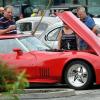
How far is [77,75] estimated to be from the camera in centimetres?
1182

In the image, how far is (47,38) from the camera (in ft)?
54.7

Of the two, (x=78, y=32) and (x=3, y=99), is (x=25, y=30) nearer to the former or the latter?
(x=78, y=32)

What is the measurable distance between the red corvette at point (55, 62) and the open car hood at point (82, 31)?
0.02 m

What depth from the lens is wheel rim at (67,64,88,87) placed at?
38.4 feet

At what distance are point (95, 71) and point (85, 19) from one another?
2.71 meters

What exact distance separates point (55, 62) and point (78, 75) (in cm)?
56

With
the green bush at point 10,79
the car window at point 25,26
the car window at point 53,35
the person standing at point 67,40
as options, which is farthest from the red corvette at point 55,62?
the car window at point 25,26

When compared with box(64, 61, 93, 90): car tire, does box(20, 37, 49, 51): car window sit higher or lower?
higher

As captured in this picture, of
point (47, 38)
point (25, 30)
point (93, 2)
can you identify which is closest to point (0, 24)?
point (47, 38)

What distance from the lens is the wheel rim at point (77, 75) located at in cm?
1170

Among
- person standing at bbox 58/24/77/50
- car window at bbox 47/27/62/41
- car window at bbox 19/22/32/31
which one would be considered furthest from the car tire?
car window at bbox 19/22/32/31

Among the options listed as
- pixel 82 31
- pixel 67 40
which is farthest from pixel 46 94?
pixel 67 40

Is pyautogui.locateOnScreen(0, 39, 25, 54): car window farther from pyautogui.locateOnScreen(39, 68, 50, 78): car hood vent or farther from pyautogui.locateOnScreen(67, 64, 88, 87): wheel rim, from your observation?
pyautogui.locateOnScreen(67, 64, 88, 87): wheel rim

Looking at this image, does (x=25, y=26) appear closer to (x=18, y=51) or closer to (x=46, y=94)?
(x=18, y=51)
